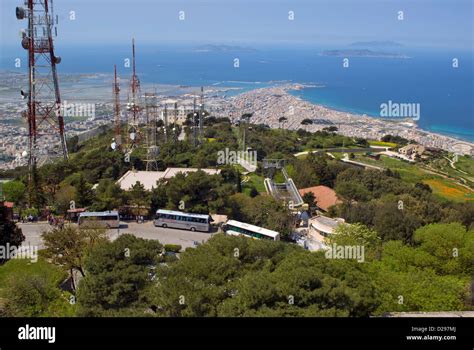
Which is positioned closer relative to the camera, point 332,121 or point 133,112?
point 133,112

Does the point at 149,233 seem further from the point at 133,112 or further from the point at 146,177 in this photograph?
the point at 133,112

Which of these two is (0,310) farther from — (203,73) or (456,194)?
(203,73)

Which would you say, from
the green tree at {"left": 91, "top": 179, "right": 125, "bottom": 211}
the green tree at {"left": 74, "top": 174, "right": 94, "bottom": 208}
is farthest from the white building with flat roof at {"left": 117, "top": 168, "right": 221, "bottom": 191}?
the green tree at {"left": 74, "top": 174, "right": 94, "bottom": 208}

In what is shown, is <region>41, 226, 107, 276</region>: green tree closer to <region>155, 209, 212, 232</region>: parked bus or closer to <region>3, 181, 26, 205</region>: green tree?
<region>155, 209, 212, 232</region>: parked bus

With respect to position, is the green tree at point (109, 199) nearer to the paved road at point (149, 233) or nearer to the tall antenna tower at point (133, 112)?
the paved road at point (149, 233)

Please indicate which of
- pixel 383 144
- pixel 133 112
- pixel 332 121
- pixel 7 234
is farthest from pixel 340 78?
pixel 7 234

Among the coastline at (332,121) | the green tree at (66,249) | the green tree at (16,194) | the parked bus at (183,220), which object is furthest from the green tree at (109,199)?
the coastline at (332,121)
